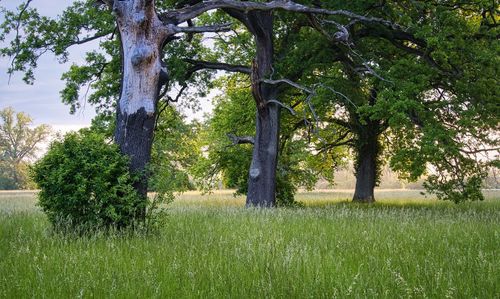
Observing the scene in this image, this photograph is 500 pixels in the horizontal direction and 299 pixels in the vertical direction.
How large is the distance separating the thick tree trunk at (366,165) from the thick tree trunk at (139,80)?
17.9 m

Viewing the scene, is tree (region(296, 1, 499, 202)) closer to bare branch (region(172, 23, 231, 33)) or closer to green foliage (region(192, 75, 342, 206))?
bare branch (region(172, 23, 231, 33))

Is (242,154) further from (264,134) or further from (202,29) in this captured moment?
(202,29)

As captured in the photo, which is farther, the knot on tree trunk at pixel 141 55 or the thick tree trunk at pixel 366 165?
the thick tree trunk at pixel 366 165

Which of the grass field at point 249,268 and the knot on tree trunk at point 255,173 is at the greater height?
the knot on tree trunk at point 255,173

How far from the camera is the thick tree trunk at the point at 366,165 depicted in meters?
26.0

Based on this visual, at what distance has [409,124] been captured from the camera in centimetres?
1402

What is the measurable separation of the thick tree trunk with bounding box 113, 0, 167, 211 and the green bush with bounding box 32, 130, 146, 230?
0.54 m

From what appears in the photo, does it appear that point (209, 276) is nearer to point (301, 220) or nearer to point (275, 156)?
point (301, 220)

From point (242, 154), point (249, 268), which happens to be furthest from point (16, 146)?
point (249, 268)

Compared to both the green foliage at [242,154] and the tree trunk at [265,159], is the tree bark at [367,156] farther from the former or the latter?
the tree trunk at [265,159]

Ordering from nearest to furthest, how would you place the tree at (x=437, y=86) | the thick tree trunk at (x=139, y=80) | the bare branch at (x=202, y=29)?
the thick tree trunk at (x=139, y=80), the bare branch at (x=202, y=29), the tree at (x=437, y=86)

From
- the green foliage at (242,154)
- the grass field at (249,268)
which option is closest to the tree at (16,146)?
the green foliage at (242,154)

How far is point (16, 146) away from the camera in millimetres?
70375

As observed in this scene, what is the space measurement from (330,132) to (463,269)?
22249mm
